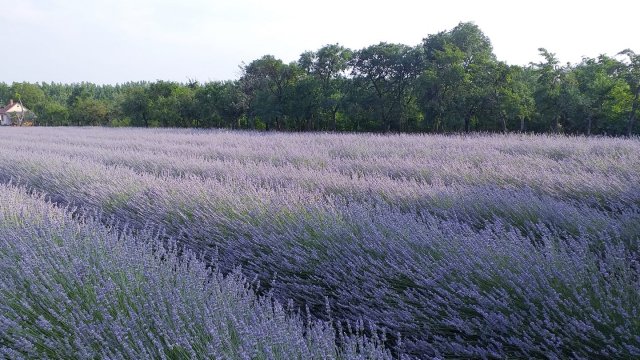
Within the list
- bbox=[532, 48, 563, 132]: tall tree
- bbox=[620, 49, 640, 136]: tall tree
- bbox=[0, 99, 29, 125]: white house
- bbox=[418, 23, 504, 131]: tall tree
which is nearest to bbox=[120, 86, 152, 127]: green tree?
bbox=[418, 23, 504, 131]: tall tree

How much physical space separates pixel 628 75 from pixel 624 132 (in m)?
2.75

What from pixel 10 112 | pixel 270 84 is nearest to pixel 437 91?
pixel 270 84

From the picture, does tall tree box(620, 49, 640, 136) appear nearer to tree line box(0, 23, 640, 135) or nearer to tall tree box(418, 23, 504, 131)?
tree line box(0, 23, 640, 135)

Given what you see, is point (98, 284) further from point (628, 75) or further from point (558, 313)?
point (628, 75)

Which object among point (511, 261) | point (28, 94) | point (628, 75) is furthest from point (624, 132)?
point (28, 94)

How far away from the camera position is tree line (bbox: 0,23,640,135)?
17.9 m

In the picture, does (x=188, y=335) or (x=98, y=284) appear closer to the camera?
(x=188, y=335)

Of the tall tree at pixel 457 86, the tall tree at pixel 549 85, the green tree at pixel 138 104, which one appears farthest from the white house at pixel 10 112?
the tall tree at pixel 549 85

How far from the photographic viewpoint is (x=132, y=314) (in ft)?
5.40

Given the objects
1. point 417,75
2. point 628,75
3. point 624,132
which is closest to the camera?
point 628,75

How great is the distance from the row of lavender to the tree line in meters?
17.2

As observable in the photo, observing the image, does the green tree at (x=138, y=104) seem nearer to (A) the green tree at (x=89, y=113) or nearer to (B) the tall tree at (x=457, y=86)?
(A) the green tree at (x=89, y=113)

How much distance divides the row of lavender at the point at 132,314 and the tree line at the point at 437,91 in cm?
1715

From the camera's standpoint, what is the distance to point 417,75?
21.1 m
